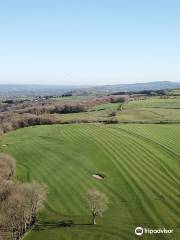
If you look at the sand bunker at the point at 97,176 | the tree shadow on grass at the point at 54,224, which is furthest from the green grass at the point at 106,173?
the sand bunker at the point at 97,176

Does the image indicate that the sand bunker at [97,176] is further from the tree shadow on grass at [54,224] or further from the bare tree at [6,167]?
the tree shadow on grass at [54,224]

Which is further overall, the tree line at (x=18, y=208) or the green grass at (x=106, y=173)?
the green grass at (x=106, y=173)

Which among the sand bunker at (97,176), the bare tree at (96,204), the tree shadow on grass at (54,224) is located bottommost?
the tree shadow on grass at (54,224)

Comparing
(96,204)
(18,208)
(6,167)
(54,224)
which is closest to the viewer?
(18,208)

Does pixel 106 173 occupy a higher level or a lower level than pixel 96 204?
→ lower

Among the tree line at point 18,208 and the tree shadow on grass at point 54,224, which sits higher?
the tree line at point 18,208

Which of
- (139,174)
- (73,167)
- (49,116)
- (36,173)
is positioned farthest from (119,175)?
(49,116)

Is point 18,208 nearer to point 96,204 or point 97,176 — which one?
point 96,204

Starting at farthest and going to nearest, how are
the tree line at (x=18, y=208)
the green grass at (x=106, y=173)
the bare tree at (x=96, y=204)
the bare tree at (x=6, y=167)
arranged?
the bare tree at (x=6, y=167), the bare tree at (x=96, y=204), the green grass at (x=106, y=173), the tree line at (x=18, y=208)

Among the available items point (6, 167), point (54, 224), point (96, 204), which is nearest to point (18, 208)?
point (54, 224)
